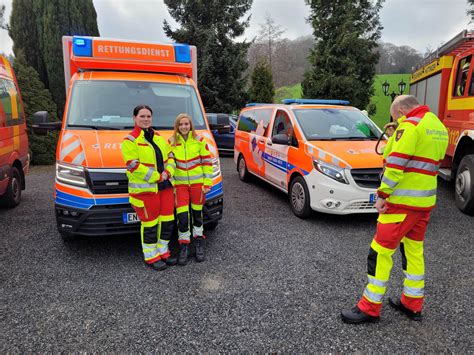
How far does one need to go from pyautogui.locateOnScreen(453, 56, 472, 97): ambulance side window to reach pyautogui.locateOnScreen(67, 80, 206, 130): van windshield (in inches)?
184

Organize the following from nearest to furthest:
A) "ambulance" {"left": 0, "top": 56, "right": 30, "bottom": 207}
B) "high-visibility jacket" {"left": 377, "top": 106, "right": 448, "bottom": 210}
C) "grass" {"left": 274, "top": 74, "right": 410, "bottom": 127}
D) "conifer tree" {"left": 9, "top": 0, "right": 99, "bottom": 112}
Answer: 1. "high-visibility jacket" {"left": 377, "top": 106, "right": 448, "bottom": 210}
2. "ambulance" {"left": 0, "top": 56, "right": 30, "bottom": 207}
3. "conifer tree" {"left": 9, "top": 0, "right": 99, "bottom": 112}
4. "grass" {"left": 274, "top": 74, "right": 410, "bottom": 127}

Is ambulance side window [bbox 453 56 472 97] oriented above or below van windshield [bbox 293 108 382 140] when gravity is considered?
above

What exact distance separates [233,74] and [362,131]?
44.2 ft

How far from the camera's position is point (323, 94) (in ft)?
56.3

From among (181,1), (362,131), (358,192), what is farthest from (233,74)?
(358,192)

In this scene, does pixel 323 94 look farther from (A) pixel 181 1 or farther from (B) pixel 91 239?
(B) pixel 91 239

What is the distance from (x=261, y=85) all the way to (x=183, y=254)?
1664 cm

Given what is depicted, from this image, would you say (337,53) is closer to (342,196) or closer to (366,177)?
(366,177)

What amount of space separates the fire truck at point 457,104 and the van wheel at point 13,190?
7640mm

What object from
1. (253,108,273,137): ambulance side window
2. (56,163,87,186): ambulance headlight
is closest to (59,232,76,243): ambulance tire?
(56,163,87,186): ambulance headlight

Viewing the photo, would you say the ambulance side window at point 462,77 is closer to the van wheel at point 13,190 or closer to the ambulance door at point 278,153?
the ambulance door at point 278,153

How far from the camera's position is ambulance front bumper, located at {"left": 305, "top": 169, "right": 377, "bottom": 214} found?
15.8 ft

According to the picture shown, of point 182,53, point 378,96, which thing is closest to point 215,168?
point 182,53

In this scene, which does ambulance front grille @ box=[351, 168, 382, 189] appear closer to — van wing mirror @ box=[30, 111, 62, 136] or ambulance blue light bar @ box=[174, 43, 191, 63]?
ambulance blue light bar @ box=[174, 43, 191, 63]
